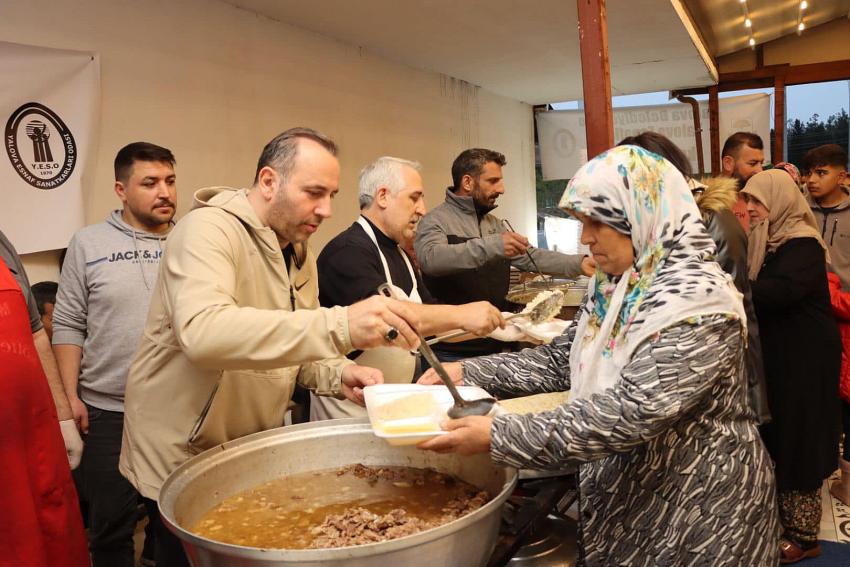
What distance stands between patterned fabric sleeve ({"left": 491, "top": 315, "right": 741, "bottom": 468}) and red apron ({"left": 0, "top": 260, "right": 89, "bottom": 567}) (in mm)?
1135

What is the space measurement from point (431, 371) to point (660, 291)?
66cm

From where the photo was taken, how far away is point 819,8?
7.46 meters

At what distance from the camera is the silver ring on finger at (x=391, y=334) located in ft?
4.84

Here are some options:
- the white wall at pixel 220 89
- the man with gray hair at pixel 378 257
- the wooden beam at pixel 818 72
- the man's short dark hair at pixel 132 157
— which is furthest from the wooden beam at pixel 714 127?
the man's short dark hair at pixel 132 157

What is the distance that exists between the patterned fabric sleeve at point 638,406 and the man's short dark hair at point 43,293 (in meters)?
2.52

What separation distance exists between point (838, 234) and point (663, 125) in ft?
14.7

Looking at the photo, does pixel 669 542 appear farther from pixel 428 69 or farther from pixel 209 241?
pixel 428 69

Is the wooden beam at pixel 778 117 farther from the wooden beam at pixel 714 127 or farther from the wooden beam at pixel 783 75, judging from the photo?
the wooden beam at pixel 714 127

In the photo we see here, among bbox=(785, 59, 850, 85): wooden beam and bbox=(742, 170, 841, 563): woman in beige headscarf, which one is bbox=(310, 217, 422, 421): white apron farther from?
bbox=(785, 59, 850, 85): wooden beam

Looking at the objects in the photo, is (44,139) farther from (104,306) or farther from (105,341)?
(105,341)

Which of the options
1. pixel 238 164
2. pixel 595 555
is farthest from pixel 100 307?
pixel 595 555

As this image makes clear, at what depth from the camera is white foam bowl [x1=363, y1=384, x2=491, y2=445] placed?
1.34 meters

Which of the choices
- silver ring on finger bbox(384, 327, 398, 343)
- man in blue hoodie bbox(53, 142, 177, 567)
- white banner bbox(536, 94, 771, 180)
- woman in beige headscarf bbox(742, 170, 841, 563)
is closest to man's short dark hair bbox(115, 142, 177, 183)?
man in blue hoodie bbox(53, 142, 177, 567)

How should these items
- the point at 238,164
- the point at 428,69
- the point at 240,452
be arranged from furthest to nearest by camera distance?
the point at 428,69 < the point at 238,164 < the point at 240,452
